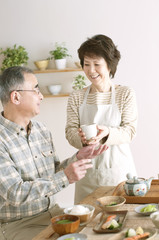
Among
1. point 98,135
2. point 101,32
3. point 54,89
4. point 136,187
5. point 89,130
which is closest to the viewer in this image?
point 136,187

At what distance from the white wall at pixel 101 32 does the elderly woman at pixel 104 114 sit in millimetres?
1579

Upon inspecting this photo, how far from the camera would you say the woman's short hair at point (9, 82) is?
7.74ft

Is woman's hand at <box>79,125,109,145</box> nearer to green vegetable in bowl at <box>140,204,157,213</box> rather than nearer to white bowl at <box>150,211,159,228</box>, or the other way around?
green vegetable in bowl at <box>140,204,157,213</box>

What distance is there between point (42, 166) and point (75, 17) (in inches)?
103

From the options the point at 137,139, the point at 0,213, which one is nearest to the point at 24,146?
the point at 0,213

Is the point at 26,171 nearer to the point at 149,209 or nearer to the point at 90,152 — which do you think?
the point at 90,152

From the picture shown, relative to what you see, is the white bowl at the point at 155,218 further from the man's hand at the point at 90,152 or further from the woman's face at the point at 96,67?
the woman's face at the point at 96,67

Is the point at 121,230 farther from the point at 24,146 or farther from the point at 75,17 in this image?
the point at 75,17

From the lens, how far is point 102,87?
9.60 ft

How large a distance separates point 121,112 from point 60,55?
1.92 meters

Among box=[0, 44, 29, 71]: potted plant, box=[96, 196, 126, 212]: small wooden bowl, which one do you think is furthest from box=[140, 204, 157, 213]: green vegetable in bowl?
box=[0, 44, 29, 71]: potted plant

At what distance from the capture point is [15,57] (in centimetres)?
470

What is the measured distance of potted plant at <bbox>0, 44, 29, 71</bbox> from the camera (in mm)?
4707

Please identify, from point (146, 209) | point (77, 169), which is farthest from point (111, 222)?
point (77, 169)
